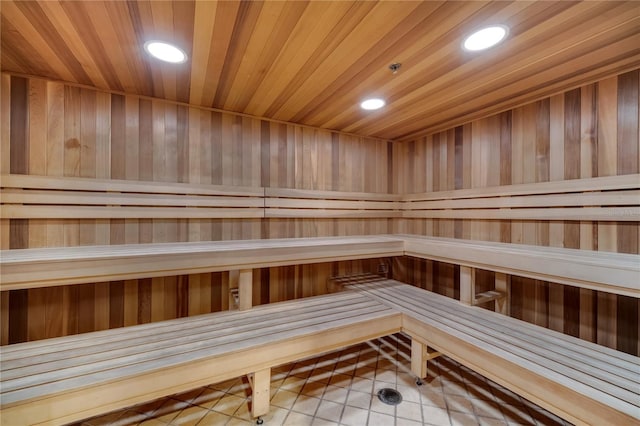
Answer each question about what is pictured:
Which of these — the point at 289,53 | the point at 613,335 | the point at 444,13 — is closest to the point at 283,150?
the point at 289,53

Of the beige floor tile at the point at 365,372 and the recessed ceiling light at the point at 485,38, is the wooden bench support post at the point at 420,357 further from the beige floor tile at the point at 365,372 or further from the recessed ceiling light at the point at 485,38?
the recessed ceiling light at the point at 485,38

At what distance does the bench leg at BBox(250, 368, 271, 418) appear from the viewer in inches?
57.7

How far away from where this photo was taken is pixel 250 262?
5.73ft

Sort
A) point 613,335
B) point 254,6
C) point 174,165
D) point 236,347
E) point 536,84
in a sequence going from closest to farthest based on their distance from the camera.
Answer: point 254,6 → point 236,347 → point 613,335 → point 536,84 → point 174,165

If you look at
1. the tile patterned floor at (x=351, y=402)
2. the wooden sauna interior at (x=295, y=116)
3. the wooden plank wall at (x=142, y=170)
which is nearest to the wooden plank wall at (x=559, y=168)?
the wooden sauna interior at (x=295, y=116)

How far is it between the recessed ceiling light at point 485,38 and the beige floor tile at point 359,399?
2.29m

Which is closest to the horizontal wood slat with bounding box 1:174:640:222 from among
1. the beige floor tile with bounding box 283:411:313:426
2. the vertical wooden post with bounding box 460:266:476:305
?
the vertical wooden post with bounding box 460:266:476:305

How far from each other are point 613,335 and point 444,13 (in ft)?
7.40

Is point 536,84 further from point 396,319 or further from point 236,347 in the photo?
point 236,347

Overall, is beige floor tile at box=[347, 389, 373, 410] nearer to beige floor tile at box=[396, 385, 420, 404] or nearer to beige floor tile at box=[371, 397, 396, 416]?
beige floor tile at box=[371, 397, 396, 416]

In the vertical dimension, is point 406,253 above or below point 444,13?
below

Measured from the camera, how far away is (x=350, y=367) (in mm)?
2109

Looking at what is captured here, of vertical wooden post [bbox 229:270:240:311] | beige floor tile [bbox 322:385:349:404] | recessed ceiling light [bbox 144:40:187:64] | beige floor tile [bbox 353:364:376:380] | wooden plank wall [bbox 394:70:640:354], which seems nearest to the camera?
recessed ceiling light [bbox 144:40:187:64]

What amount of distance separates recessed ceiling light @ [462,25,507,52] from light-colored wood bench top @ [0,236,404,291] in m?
1.53
